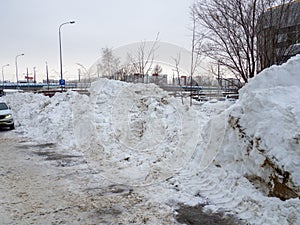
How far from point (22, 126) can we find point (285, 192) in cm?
1494

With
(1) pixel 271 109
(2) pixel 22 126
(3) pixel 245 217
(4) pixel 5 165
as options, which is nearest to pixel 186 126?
(1) pixel 271 109

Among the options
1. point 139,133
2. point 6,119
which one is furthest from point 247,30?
point 6,119

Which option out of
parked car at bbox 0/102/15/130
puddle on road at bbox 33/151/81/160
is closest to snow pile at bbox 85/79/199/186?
puddle on road at bbox 33/151/81/160

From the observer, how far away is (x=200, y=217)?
4328mm

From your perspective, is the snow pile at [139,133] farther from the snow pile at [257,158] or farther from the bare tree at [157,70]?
the bare tree at [157,70]

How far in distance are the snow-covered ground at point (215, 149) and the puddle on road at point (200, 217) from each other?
181 mm

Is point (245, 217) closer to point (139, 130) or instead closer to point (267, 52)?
point (139, 130)

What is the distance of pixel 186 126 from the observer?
8352 mm

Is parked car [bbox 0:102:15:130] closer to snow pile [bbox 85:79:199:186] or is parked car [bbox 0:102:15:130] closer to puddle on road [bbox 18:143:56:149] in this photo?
puddle on road [bbox 18:143:56:149]

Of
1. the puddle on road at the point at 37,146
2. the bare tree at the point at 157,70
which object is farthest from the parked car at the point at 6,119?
the bare tree at the point at 157,70

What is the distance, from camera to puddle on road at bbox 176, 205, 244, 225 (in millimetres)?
4129

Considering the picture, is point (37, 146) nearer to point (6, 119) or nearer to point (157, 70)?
point (6, 119)

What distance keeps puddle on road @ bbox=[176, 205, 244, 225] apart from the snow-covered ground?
7.1 inches

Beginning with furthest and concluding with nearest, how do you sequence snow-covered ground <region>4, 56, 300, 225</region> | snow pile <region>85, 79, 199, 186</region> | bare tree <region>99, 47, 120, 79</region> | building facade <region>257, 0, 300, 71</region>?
bare tree <region>99, 47, 120, 79</region> < building facade <region>257, 0, 300, 71</region> < snow pile <region>85, 79, 199, 186</region> < snow-covered ground <region>4, 56, 300, 225</region>
